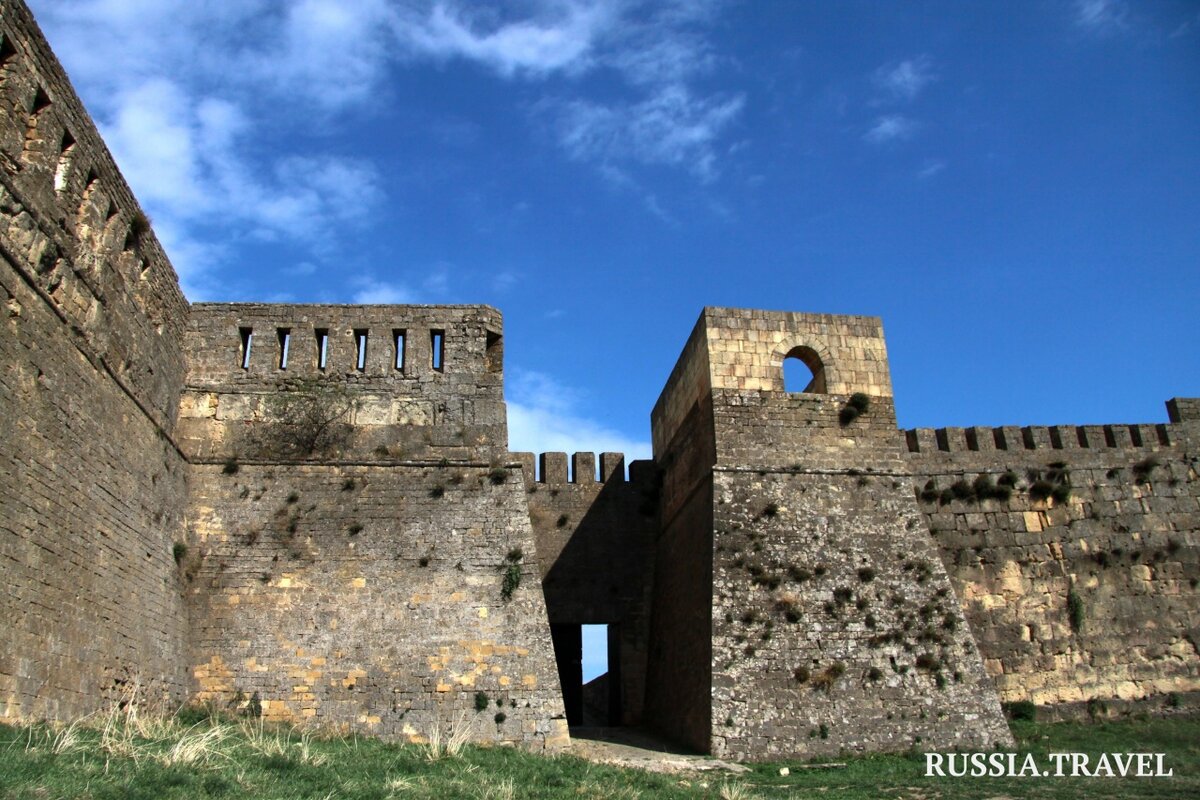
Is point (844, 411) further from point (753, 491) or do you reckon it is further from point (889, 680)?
point (889, 680)

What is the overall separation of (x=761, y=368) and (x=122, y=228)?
10.4 m

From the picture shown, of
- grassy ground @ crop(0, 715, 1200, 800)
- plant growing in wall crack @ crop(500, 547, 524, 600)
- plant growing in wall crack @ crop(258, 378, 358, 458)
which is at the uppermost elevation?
plant growing in wall crack @ crop(258, 378, 358, 458)

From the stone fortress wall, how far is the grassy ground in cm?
109

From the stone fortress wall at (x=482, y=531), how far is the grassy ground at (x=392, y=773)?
1.09 m

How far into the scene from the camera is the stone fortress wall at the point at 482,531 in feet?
34.3

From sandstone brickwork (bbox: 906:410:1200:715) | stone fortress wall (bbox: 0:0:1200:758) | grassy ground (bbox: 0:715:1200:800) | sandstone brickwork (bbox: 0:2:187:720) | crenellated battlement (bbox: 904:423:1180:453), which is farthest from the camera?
crenellated battlement (bbox: 904:423:1180:453)

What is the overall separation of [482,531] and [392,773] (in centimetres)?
550

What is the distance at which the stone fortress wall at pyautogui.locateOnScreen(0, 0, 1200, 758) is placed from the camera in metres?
10.5

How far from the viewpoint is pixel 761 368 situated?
54.1ft

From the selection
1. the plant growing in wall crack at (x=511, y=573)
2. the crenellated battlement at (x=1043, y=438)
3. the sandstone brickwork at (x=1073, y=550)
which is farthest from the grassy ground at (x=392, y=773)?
the crenellated battlement at (x=1043, y=438)

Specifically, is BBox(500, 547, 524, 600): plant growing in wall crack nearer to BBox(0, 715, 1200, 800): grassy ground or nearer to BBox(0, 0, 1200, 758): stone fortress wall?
BBox(0, 0, 1200, 758): stone fortress wall

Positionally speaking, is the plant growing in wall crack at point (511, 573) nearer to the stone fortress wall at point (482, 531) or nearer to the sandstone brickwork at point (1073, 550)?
the stone fortress wall at point (482, 531)

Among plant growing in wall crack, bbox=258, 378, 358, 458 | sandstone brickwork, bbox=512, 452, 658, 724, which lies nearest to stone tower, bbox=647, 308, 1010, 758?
sandstone brickwork, bbox=512, 452, 658, 724

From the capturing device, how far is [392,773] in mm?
9023
